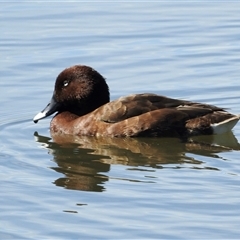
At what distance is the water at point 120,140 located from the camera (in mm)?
7664

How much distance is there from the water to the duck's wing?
0.30 meters

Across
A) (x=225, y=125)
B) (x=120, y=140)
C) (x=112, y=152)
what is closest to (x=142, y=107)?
(x=120, y=140)

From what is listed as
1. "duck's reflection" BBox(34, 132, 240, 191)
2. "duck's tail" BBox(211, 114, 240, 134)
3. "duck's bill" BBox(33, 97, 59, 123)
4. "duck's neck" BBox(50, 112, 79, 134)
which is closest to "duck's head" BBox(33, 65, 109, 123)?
"duck's bill" BBox(33, 97, 59, 123)

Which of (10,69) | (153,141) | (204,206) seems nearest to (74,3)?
(10,69)

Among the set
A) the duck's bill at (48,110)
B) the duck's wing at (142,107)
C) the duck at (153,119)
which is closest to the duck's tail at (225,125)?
the duck at (153,119)

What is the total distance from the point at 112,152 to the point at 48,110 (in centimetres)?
162

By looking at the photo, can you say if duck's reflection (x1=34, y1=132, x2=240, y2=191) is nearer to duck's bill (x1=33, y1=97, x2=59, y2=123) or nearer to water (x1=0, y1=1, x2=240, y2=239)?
water (x1=0, y1=1, x2=240, y2=239)

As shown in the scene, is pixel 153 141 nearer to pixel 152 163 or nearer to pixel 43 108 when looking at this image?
pixel 152 163

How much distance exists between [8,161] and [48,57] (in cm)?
473

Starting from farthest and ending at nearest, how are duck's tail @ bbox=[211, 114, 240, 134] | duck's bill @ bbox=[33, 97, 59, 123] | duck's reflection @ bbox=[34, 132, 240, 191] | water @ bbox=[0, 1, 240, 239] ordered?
duck's bill @ bbox=[33, 97, 59, 123]
duck's tail @ bbox=[211, 114, 240, 134]
duck's reflection @ bbox=[34, 132, 240, 191]
water @ bbox=[0, 1, 240, 239]

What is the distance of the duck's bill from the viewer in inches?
445

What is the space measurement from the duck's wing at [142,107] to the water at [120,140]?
298mm

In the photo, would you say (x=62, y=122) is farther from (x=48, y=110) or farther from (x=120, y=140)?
(x=120, y=140)

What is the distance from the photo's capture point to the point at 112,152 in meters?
10.2
